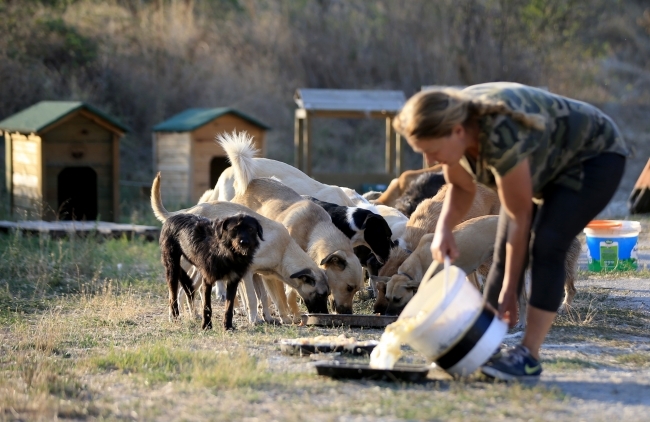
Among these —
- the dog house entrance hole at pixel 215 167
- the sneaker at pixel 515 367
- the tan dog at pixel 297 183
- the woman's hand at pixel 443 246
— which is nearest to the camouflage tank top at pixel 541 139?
the woman's hand at pixel 443 246

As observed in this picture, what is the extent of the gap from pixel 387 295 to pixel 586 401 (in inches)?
111

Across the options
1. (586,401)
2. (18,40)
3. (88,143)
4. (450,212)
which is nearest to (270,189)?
(450,212)

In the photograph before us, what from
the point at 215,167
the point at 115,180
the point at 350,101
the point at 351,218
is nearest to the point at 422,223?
the point at 351,218

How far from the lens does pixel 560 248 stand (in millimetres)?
4160

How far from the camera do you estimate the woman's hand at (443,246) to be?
429 centimetres

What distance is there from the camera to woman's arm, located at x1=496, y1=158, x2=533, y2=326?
3898 millimetres

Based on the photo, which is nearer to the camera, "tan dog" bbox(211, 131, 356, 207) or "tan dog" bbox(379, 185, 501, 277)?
"tan dog" bbox(379, 185, 501, 277)

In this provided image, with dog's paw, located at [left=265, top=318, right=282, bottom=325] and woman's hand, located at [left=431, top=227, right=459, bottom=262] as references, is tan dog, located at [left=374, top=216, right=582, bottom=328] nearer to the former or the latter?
dog's paw, located at [left=265, top=318, right=282, bottom=325]

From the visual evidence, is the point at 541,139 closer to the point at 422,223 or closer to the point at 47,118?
the point at 422,223

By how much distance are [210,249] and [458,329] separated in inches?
101

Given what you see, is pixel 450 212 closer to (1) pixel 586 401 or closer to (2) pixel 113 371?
(1) pixel 586 401

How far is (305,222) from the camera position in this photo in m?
7.48

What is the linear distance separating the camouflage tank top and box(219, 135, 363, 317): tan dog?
9.26 feet

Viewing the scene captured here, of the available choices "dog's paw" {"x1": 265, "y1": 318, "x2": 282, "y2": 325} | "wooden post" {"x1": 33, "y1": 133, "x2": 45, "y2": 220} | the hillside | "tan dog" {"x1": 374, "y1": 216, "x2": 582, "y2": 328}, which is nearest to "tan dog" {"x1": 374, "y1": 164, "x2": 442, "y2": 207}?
"tan dog" {"x1": 374, "y1": 216, "x2": 582, "y2": 328}
